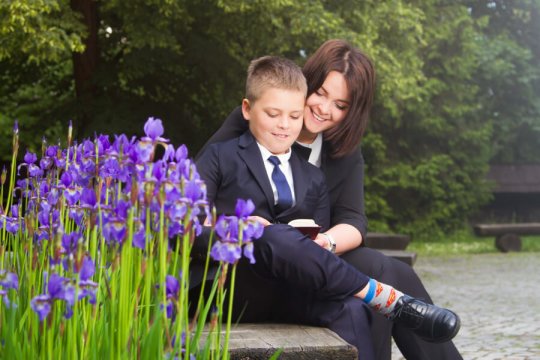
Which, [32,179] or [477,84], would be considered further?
[477,84]

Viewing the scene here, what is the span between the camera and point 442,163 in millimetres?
22359

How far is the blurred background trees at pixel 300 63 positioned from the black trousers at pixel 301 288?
844 cm

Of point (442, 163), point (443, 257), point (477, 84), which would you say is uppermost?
point (477, 84)

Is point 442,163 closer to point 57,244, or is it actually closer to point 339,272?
point 339,272

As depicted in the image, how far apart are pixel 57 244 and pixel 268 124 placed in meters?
1.89

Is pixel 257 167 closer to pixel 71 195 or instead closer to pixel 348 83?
pixel 348 83

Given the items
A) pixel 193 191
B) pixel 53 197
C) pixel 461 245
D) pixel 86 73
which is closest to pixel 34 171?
pixel 53 197

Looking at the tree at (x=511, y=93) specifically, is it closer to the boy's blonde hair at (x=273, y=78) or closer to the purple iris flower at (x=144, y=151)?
the boy's blonde hair at (x=273, y=78)

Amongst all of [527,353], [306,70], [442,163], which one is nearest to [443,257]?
[442,163]

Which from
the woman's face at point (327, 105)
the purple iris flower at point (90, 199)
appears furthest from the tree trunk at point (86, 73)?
the purple iris flower at point (90, 199)

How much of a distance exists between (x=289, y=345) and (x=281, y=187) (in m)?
0.97

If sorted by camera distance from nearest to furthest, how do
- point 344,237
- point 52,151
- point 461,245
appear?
point 52,151, point 344,237, point 461,245

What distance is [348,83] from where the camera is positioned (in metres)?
4.29

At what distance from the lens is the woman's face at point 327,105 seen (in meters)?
4.23
